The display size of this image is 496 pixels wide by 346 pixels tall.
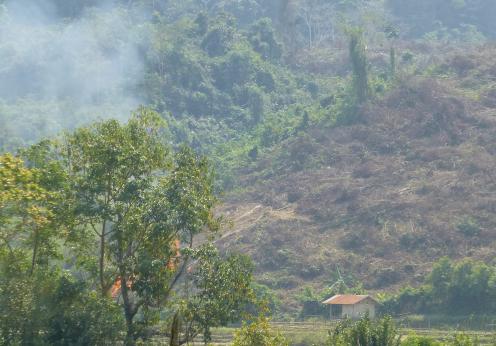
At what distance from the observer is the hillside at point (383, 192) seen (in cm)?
5262

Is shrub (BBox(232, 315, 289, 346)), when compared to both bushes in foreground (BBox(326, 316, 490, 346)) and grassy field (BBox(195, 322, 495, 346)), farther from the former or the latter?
grassy field (BBox(195, 322, 495, 346))

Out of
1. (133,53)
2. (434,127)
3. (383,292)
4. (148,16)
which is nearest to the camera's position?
(383,292)

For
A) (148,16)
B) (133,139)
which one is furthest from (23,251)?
(148,16)

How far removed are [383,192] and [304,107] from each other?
93.9 feet

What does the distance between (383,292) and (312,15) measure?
70.5 meters

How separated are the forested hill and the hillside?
0.44 ft

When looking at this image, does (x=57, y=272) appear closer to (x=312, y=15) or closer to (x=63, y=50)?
(x=63, y=50)

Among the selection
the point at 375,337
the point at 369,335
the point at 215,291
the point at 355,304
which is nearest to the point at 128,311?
the point at 215,291

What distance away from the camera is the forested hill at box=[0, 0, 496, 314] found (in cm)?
5531

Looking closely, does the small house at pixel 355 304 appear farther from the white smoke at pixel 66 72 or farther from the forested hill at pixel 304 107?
the white smoke at pixel 66 72

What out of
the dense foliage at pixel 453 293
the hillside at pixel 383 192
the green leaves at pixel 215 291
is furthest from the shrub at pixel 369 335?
Result: the hillside at pixel 383 192

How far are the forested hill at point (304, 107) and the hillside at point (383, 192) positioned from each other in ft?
0.44

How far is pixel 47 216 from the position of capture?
77.5 ft

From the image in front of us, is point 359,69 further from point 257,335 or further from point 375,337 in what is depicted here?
point 257,335
